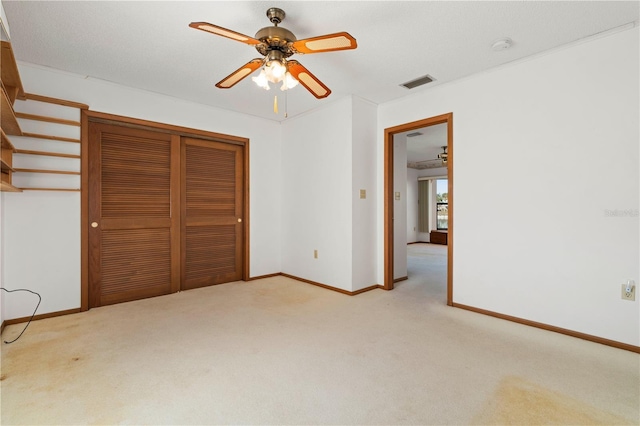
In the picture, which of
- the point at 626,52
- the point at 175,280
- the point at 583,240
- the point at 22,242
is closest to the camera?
the point at 626,52

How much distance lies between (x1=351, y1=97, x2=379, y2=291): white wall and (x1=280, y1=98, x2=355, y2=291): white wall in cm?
8

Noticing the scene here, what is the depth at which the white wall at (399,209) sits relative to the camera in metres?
4.56

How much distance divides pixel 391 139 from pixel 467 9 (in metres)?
2.03

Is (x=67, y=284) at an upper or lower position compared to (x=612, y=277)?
lower

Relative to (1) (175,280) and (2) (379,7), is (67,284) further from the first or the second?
(2) (379,7)

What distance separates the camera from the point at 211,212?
4.32 m

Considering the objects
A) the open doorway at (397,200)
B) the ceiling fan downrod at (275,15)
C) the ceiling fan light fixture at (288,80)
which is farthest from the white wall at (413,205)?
the ceiling fan downrod at (275,15)

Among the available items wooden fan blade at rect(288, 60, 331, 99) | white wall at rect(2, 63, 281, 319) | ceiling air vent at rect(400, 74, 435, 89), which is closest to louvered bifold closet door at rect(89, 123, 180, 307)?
white wall at rect(2, 63, 281, 319)

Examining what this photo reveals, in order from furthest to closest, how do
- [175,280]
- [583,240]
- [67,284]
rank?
1. [175,280]
2. [67,284]
3. [583,240]

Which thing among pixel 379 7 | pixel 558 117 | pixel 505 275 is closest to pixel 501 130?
pixel 558 117

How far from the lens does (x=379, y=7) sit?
2.15 m

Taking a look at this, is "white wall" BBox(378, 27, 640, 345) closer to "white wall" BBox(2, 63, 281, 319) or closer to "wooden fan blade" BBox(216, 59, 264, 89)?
"wooden fan blade" BBox(216, 59, 264, 89)

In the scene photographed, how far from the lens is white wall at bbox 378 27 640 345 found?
2.41 metres

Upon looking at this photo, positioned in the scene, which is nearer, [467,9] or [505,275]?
[467,9]
